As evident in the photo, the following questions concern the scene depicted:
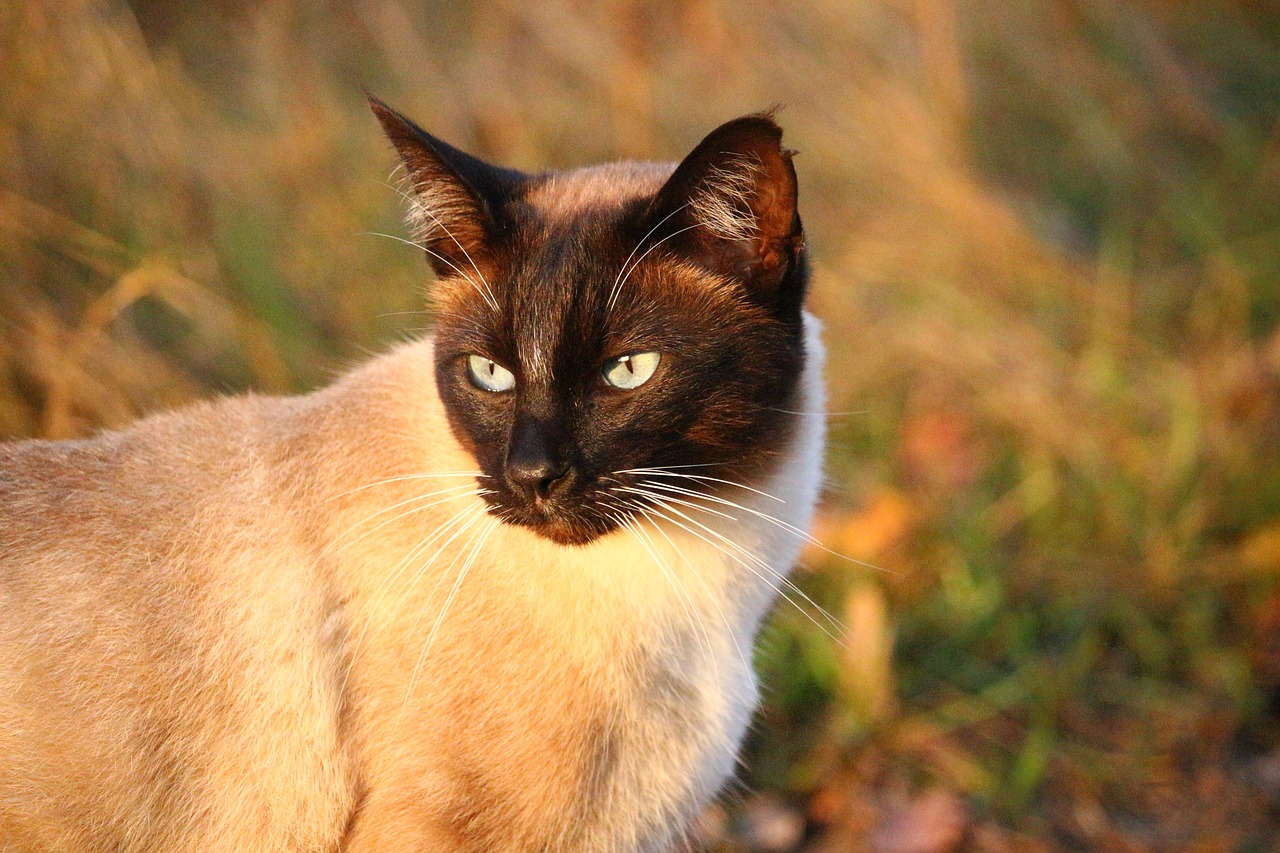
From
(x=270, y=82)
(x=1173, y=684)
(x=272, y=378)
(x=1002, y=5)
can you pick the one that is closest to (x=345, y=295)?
(x=272, y=378)

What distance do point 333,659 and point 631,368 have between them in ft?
2.48

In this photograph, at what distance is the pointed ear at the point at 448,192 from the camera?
198 cm

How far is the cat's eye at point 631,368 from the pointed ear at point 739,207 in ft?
0.73

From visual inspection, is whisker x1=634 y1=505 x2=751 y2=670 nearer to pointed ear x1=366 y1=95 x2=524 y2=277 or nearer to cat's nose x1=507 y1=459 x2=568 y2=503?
cat's nose x1=507 y1=459 x2=568 y2=503

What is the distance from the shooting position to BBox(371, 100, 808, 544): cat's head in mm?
1926

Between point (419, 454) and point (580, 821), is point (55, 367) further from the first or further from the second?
point (580, 821)

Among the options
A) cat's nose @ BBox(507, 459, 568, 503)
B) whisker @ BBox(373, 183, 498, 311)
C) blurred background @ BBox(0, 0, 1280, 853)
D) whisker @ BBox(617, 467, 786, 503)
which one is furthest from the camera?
blurred background @ BBox(0, 0, 1280, 853)

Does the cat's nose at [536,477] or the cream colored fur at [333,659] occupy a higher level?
the cat's nose at [536,477]

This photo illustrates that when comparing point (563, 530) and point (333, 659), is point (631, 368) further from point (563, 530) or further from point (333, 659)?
point (333, 659)

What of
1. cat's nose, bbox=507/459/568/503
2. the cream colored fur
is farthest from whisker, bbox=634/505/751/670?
cat's nose, bbox=507/459/568/503

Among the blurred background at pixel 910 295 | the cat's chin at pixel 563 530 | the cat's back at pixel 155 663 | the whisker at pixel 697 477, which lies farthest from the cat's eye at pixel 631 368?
the blurred background at pixel 910 295

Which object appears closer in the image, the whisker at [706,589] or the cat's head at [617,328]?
the cat's head at [617,328]

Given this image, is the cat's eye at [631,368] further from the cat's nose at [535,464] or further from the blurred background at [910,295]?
the blurred background at [910,295]

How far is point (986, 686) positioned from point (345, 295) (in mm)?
2742
